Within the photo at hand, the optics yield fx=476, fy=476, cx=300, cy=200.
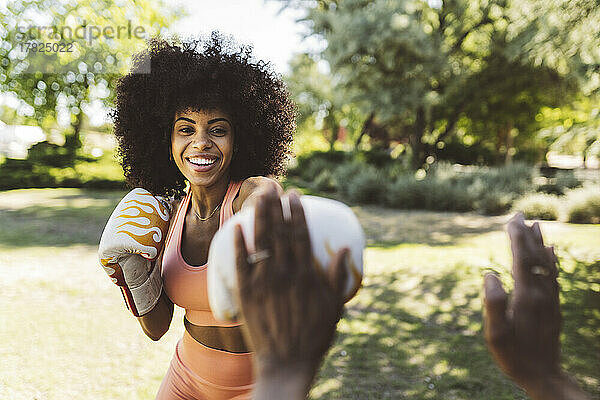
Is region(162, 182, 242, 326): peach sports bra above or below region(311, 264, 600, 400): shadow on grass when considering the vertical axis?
above

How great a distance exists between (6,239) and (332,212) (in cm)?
1054

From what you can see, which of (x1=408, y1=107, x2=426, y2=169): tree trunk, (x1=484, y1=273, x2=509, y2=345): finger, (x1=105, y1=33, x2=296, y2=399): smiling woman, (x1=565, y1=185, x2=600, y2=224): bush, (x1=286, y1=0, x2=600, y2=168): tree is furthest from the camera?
(x1=408, y1=107, x2=426, y2=169): tree trunk

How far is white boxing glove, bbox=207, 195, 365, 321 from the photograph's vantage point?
3.12 feet

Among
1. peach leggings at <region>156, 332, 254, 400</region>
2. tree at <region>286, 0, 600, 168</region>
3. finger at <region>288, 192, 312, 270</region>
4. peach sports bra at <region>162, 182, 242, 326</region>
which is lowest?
peach leggings at <region>156, 332, 254, 400</region>

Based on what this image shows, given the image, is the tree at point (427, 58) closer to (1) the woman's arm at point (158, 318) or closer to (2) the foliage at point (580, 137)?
(2) the foliage at point (580, 137)

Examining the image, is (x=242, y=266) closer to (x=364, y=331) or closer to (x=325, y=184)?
(x=364, y=331)

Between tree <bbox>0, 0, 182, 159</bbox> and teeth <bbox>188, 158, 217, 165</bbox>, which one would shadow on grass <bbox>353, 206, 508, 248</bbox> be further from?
tree <bbox>0, 0, 182, 159</bbox>

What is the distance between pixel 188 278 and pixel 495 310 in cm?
130

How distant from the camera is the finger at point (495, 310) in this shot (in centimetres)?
93

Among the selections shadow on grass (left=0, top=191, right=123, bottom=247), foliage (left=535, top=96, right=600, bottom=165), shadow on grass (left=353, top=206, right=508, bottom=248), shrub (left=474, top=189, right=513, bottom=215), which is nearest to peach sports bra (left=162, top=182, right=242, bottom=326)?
foliage (left=535, top=96, right=600, bottom=165)

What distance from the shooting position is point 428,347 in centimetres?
500

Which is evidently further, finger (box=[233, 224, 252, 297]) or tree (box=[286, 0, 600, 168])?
tree (box=[286, 0, 600, 168])

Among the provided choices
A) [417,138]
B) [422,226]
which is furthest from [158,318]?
[417,138]

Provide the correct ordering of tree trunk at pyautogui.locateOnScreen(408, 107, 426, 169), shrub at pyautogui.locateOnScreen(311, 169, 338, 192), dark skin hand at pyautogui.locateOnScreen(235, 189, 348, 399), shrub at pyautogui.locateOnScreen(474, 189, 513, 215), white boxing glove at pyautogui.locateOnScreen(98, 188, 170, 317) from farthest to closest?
→ 1. shrub at pyautogui.locateOnScreen(311, 169, 338, 192)
2. tree trunk at pyautogui.locateOnScreen(408, 107, 426, 169)
3. shrub at pyautogui.locateOnScreen(474, 189, 513, 215)
4. white boxing glove at pyautogui.locateOnScreen(98, 188, 170, 317)
5. dark skin hand at pyautogui.locateOnScreen(235, 189, 348, 399)
